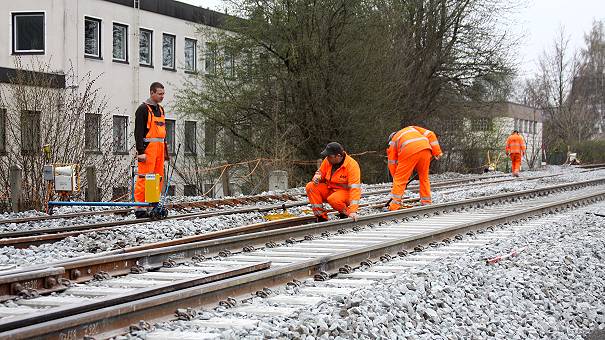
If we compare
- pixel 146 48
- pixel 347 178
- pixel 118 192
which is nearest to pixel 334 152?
pixel 347 178

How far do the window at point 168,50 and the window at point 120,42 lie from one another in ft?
7.53

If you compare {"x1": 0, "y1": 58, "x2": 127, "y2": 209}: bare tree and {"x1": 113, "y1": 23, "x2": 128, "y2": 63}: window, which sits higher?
{"x1": 113, "y1": 23, "x2": 128, "y2": 63}: window

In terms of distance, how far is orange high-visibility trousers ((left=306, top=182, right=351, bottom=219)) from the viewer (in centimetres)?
1072

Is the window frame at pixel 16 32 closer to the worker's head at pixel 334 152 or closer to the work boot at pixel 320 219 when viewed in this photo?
the work boot at pixel 320 219

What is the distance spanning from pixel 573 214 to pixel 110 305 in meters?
10.4

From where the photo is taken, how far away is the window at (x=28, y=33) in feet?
90.1

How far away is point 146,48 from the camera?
3156cm

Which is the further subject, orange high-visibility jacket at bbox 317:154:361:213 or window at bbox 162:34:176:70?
window at bbox 162:34:176:70

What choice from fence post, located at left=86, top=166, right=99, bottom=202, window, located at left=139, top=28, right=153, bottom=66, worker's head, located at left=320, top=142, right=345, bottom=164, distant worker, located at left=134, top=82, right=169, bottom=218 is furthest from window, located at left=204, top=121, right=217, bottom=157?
worker's head, located at left=320, top=142, right=345, bottom=164

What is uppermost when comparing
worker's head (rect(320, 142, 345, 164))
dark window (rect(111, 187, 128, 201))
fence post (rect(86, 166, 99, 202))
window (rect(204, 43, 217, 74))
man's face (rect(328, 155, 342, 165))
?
window (rect(204, 43, 217, 74))

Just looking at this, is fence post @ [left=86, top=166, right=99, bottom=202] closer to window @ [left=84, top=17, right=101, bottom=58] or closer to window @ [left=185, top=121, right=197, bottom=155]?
window @ [left=84, top=17, right=101, bottom=58]

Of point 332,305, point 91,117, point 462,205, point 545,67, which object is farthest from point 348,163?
point 545,67

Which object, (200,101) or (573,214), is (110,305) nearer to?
(573,214)

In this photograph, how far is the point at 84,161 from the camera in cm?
1620
